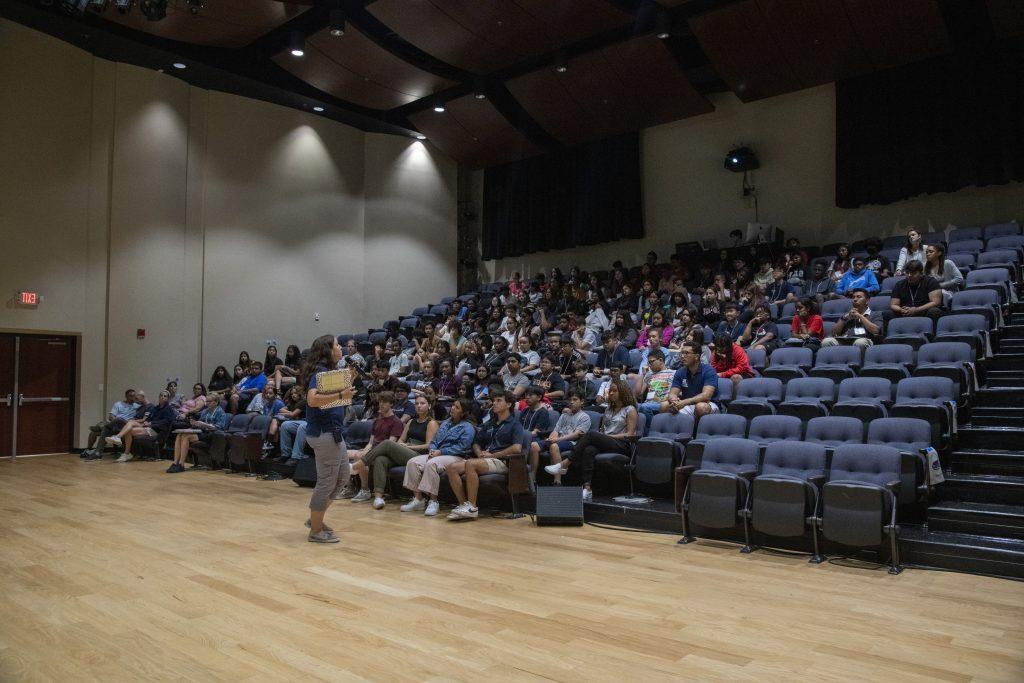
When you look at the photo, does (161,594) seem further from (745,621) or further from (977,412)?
(977,412)

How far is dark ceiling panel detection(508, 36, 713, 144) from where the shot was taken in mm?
9359

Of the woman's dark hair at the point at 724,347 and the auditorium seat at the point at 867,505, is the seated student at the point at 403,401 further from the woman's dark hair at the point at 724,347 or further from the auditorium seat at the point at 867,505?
the auditorium seat at the point at 867,505

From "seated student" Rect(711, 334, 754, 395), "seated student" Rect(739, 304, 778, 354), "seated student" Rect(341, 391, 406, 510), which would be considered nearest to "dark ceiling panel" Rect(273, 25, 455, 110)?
A: "seated student" Rect(341, 391, 406, 510)

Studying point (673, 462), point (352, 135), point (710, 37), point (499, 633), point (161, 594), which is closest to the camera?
point (499, 633)

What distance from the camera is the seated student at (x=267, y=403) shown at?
8.33 m

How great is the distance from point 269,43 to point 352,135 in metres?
2.27

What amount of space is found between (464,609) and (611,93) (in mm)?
8648

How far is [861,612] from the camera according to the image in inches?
119

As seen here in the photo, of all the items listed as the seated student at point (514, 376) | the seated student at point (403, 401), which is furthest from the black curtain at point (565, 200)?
the seated student at point (403, 401)

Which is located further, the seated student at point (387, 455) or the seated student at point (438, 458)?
the seated student at point (387, 455)

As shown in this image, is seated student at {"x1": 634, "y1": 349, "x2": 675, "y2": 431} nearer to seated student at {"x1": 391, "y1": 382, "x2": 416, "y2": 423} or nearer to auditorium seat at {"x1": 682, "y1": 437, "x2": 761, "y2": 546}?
auditorium seat at {"x1": 682, "y1": 437, "x2": 761, "y2": 546}

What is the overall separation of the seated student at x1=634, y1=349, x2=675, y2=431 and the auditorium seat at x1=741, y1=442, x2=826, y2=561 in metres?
1.40

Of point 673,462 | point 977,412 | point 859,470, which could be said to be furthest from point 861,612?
point 977,412

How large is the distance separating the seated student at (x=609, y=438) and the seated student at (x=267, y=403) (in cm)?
405
